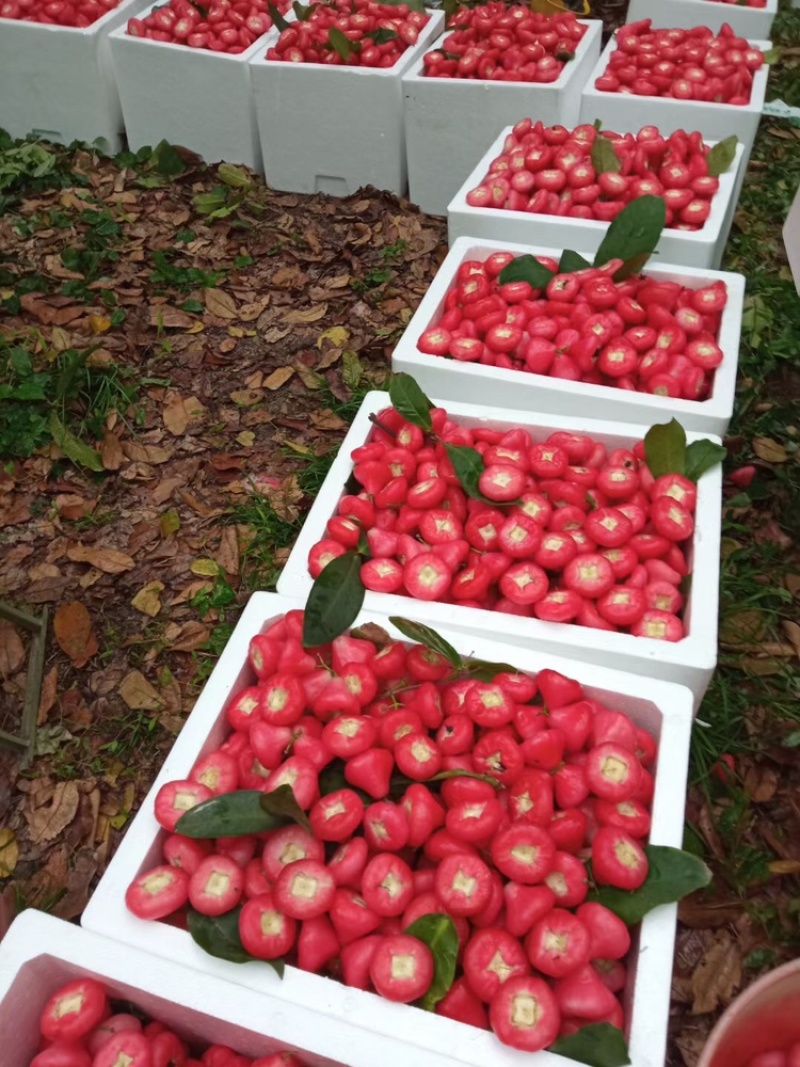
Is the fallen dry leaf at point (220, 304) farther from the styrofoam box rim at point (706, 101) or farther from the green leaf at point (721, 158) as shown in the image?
the green leaf at point (721, 158)

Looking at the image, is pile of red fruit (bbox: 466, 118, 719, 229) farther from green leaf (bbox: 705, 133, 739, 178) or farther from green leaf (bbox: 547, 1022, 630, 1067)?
green leaf (bbox: 547, 1022, 630, 1067)

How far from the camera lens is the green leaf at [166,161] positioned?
131 inches

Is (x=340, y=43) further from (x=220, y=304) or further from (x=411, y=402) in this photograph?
(x=411, y=402)

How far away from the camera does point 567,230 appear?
2.09 m

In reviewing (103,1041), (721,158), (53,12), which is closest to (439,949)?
(103,1041)

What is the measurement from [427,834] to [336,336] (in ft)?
6.23

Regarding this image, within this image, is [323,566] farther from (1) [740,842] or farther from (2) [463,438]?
(1) [740,842]

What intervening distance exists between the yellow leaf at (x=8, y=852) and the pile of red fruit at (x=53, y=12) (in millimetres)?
2830

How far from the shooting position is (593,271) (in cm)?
191

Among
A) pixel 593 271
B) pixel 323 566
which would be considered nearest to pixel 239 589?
pixel 323 566

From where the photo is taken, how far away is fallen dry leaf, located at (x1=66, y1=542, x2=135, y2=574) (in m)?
2.17

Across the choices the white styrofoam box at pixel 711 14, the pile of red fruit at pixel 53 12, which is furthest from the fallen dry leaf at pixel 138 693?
the white styrofoam box at pixel 711 14

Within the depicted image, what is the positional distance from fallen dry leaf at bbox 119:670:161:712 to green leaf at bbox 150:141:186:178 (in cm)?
218

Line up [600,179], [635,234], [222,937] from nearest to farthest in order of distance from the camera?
[222,937] → [635,234] → [600,179]
